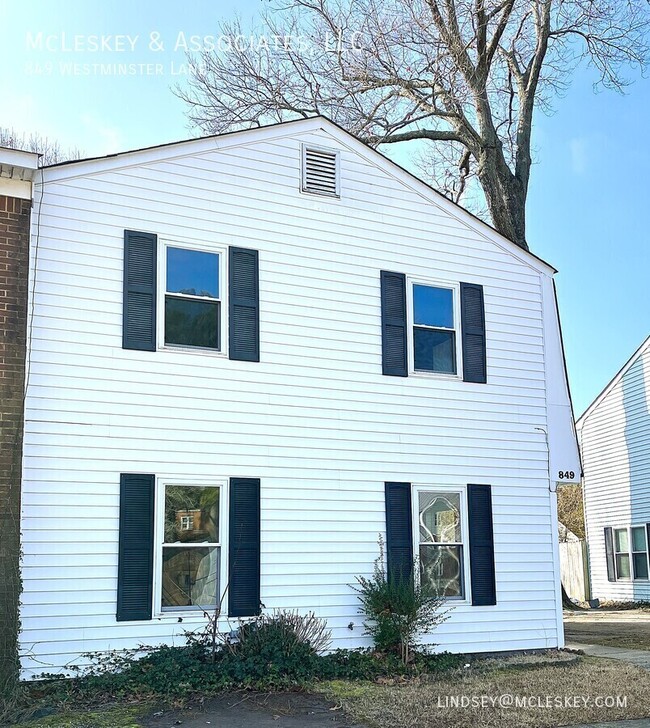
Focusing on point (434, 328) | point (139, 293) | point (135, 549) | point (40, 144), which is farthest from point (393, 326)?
point (40, 144)

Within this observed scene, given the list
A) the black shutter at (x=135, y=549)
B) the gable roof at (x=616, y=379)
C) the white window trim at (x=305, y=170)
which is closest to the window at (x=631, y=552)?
the gable roof at (x=616, y=379)

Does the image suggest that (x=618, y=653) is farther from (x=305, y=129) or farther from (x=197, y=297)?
(x=305, y=129)

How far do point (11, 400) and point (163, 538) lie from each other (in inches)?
88.5

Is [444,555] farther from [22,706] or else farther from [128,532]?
[22,706]

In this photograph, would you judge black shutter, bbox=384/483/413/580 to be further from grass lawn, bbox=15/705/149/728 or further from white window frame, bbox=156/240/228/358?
grass lawn, bbox=15/705/149/728

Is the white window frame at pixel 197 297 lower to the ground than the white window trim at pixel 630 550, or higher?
higher

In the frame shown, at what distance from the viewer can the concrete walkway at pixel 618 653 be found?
460 inches

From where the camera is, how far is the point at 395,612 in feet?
34.9

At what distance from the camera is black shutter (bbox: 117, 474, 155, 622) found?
9586 millimetres

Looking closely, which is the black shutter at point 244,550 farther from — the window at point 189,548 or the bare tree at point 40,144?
the bare tree at point 40,144

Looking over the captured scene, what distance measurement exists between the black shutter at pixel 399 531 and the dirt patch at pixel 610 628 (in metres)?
4.29

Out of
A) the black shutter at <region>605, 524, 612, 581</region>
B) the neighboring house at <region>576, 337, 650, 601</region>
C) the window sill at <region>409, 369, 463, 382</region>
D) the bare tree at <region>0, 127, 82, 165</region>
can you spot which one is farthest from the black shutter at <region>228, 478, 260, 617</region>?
the bare tree at <region>0, 127, 82, 165</region>

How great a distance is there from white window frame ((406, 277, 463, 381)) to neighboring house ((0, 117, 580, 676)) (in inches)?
Answer: 1.3

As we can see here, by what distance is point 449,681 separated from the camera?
10.0 meters
